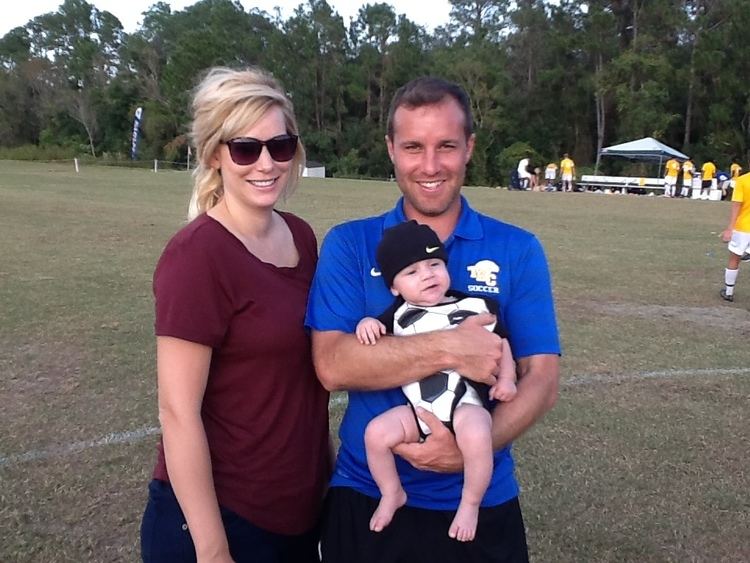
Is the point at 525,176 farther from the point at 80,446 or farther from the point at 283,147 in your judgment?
the point at 283,147

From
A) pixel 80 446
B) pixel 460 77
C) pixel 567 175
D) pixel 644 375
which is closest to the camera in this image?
pixel 80 446

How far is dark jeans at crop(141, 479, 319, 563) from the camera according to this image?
7.75ft

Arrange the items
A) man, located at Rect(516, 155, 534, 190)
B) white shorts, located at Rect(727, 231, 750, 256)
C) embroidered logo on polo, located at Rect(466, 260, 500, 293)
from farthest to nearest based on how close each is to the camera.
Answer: man, located at Rect(516, 155, 534, 190) → white shorts, located at Rect(727, 231, 750, 256) → embroidered logo on polo, located at Rect(466, 260, 500, 293)

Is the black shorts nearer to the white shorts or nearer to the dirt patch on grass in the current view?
the dirt patch on grass

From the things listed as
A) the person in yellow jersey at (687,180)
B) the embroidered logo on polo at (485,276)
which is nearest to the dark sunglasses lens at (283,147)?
the embroidered logo on polo at (485,276)

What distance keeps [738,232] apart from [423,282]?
32.2 feet

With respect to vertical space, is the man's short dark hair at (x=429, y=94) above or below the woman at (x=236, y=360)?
above

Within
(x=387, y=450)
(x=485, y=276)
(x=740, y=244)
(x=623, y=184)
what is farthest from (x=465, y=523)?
(x=623, y=184)

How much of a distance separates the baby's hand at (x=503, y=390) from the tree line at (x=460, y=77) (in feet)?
176

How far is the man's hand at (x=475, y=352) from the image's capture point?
234 centimetres

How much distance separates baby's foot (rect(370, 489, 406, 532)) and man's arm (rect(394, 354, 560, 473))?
122 mm

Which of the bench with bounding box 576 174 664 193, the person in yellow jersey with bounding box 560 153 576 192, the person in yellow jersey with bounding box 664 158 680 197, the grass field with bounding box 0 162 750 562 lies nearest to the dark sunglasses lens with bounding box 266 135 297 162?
the grass field with bounding box 0 162 750 562

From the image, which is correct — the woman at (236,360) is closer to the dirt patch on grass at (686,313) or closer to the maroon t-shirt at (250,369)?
the maroon t-shirt at (250,369)

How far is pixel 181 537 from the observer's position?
2.36 metres
